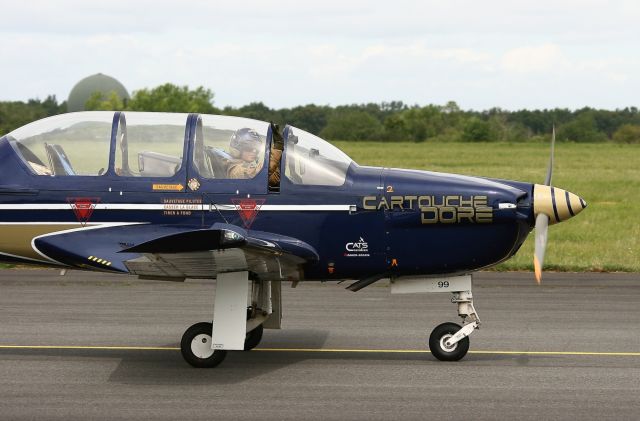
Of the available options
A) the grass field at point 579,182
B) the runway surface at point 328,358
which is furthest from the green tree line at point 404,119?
the runway surface at point 328,358

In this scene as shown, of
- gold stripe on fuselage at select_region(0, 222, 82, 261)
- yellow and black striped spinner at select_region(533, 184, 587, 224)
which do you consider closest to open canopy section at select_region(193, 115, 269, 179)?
gold stripe on fuselage at select_region(0, 222, 82, 261)

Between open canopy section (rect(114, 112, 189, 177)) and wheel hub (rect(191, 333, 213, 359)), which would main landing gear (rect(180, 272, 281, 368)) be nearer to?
wheel hub (rect(191, 333, 213, 359))

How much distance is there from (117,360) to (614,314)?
6.37 meters

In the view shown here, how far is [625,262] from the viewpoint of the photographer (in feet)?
62.3

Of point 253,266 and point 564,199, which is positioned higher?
point 564,199

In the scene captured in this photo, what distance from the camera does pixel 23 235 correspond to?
34.6 feet

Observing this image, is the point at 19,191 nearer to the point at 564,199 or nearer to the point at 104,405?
the point at 104,405

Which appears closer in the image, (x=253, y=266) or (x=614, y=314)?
(x=253, y=266)

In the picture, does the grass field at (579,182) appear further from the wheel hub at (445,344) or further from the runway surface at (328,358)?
the wheel hub at (445,344)

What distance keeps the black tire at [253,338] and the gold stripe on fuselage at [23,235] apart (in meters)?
2.14

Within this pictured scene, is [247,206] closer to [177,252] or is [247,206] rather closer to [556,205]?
[177,252]

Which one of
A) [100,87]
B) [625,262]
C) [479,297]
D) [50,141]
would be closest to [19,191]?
[50,141]

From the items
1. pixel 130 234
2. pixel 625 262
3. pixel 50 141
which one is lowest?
pixel 625 262

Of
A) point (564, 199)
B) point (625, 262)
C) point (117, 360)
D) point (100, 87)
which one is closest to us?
point (564, 199)
